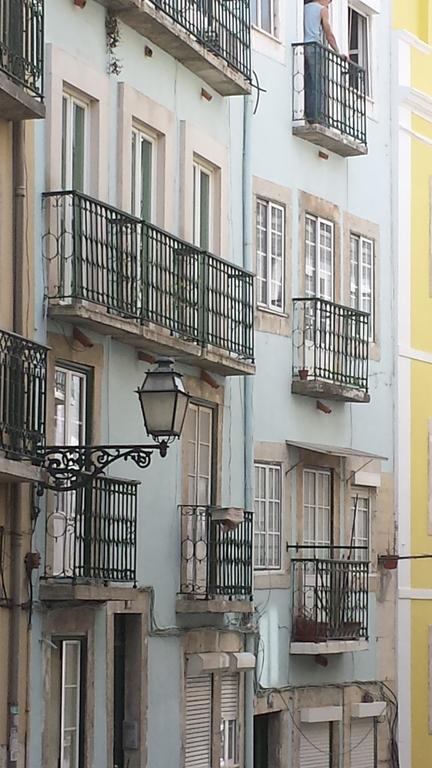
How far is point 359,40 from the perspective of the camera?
28359 millimetres

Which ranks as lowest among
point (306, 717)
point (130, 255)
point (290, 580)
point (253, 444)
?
point (306, 717)

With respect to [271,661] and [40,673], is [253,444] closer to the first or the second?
[271,661]

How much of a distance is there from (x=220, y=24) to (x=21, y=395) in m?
6.68

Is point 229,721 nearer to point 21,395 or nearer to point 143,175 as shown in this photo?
point 143,175

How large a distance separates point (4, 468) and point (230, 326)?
6.07 meters

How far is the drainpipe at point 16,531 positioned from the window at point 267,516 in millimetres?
6509

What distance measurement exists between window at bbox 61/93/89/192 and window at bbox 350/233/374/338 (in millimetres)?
7857

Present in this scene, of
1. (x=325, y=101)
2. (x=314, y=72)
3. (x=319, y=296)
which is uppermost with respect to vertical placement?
(x=314, y=72)

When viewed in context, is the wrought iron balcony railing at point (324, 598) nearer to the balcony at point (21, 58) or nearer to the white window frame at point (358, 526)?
the white window frame at point (358, 526)

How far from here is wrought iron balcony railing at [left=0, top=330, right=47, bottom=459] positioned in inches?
682

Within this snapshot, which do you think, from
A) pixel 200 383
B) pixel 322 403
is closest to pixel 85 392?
pixel 200 383

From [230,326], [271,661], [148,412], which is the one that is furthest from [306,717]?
[148,412]

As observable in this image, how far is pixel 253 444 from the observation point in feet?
79.4

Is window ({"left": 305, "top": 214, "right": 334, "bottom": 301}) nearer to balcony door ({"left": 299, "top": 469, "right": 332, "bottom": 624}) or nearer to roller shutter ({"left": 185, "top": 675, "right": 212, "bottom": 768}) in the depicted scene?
balcony door ({"left": 299, "top": 469, "right": 332, "bottom": 624})
